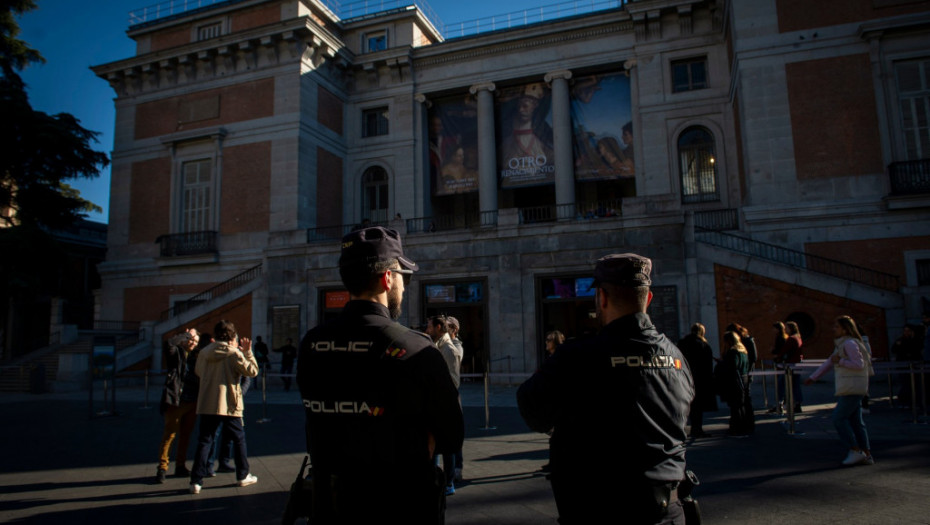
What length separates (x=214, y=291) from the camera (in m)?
26.7

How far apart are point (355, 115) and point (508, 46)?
8.67 meters

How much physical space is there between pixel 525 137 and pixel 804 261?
1308 cm

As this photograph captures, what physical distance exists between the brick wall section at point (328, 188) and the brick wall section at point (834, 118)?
20.2 meters

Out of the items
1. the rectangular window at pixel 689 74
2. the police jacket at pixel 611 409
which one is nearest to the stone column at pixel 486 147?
the rectangular window at pixel 689 74

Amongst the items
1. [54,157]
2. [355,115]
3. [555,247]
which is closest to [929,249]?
[555,247]

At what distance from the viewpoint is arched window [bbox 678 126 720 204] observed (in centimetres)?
2462

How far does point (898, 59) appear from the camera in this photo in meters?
20.2

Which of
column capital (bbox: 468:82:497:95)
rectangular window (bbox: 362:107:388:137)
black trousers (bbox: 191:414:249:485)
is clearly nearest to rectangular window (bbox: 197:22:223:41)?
rectangular window (bbox: 362:107:388:137)

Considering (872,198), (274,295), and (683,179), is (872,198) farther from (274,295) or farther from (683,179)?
(274,295)

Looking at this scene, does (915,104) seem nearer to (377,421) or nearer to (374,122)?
(374,122)

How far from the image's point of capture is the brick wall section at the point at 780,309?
16.0 metres

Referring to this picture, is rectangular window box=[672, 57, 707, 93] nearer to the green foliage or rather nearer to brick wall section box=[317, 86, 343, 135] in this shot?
brick wall section box=[317, 86, 343, 135]

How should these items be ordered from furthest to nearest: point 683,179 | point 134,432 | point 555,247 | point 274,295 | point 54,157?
point 54,157
point 683,179
point 274,295
point 555,247
point 134,432

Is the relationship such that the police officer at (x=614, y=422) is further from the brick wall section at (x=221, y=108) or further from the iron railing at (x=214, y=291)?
the brick wall section at (x=221, y=108)
